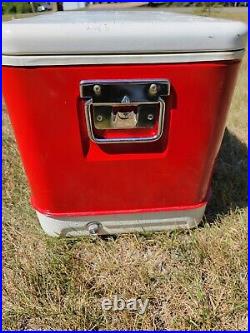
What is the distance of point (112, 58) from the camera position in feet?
2.57

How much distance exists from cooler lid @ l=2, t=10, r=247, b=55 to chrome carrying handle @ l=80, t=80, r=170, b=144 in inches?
3.0

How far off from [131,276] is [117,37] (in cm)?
66

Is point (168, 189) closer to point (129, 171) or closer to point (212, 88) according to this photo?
point (129, 171)

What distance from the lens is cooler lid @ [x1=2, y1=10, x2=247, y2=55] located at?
742mm

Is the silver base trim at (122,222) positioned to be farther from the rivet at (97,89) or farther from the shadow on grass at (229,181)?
the rivet at (97,89)

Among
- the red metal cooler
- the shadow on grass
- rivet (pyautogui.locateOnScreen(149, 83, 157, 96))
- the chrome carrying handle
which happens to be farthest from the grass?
rivet (pyautogui.locateOnScreen(149, 83, 157, 96))

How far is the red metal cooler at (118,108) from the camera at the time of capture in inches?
30.1

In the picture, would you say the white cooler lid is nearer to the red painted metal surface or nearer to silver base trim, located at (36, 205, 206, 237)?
the red painted metal surface

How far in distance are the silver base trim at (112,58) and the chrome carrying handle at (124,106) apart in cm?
5

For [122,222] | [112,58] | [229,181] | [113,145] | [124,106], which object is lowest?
[229,181]

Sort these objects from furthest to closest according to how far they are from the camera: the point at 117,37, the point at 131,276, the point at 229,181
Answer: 1. the point at 229,181
2. the point at 131,276
3. the point at 117,37

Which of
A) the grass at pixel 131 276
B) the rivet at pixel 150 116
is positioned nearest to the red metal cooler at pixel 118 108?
the rivet at pixel 150 116

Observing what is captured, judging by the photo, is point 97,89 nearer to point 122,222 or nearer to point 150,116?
point 150,116

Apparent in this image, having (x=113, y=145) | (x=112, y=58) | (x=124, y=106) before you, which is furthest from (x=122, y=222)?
(x=112, y=58)
